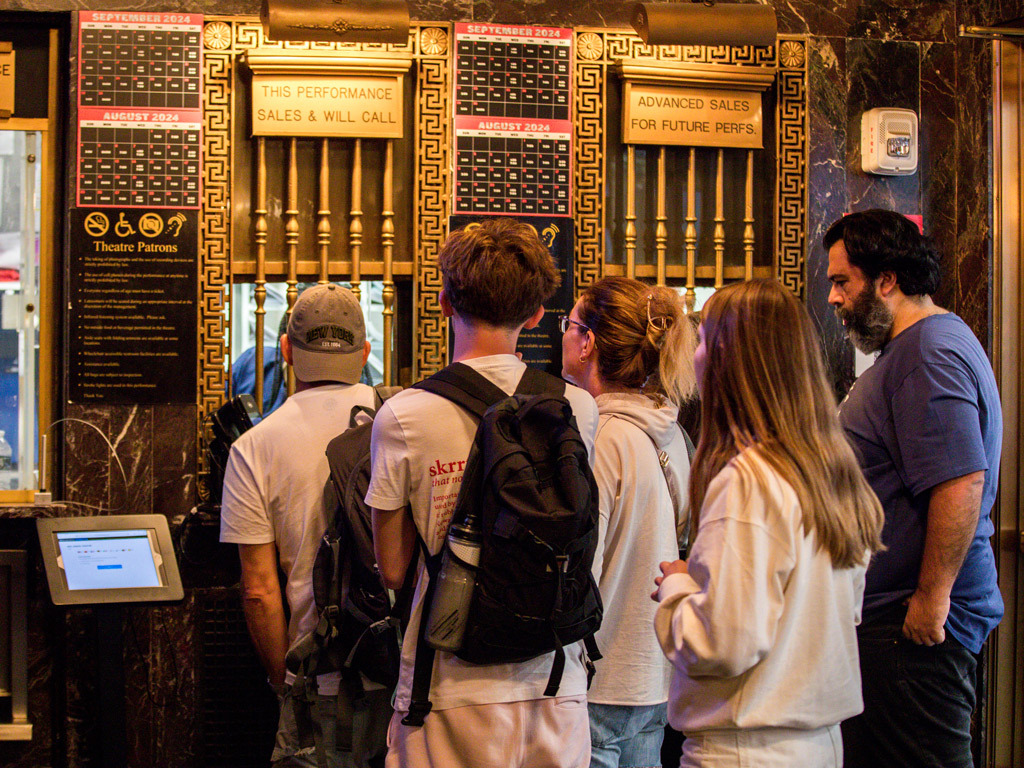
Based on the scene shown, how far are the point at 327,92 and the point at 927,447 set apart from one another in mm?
2763

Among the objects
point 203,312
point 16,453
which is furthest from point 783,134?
point 16,453

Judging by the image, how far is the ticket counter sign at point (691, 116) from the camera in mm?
4164

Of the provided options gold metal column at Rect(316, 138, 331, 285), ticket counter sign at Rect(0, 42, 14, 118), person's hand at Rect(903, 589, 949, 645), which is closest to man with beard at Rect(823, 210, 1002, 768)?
person's hand at Rect(903, 589, 949, 645)

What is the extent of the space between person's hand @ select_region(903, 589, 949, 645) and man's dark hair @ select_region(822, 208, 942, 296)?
0.82m

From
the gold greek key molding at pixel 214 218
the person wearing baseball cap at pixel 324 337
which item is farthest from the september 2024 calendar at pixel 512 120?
the person wearing baseball cap at pixel 324 337

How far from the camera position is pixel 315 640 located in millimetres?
2330

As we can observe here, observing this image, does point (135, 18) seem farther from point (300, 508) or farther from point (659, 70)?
point (300, 508)

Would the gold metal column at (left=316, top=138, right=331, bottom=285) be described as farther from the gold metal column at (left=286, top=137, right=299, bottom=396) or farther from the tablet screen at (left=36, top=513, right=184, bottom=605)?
the tablet screen at (left=36, top=513, right=184, bottom=605)

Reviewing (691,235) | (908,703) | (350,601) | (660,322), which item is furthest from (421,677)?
(691,235)

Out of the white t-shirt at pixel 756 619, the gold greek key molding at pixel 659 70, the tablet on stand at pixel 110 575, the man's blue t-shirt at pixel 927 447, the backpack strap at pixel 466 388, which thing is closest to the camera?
the white t-shirt at pixel 756 619

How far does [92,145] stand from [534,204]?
179cm

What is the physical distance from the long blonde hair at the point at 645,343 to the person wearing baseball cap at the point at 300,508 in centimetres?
65

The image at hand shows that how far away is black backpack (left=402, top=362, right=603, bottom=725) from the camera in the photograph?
171 centimetres

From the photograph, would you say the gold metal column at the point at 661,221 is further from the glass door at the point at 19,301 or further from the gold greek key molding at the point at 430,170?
the glass door at the point at 19,301
